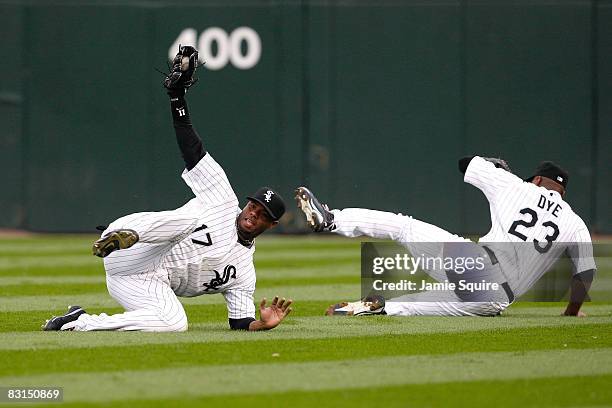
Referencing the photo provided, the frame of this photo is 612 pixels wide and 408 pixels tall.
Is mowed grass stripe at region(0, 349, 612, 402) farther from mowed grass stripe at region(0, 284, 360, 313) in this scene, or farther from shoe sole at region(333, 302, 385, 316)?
mowed grass stripe at region(0, 284, 360, 313)

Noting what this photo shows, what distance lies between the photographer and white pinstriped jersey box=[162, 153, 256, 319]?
8367mm

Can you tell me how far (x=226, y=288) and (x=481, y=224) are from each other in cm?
1195

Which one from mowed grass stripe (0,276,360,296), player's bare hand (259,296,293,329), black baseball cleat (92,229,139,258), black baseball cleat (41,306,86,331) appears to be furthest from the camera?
mowed grass stripe (0,276,360,296)

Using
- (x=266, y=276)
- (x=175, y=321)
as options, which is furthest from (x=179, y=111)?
(x=266, y=276)

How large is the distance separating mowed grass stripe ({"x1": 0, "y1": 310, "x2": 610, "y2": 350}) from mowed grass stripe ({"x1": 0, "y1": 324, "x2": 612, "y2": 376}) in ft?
0.53

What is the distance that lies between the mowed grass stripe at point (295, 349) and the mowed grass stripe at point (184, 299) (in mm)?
2761

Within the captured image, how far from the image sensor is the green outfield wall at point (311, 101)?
65.0 ft

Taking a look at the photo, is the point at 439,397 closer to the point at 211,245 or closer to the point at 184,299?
the point at 211,245

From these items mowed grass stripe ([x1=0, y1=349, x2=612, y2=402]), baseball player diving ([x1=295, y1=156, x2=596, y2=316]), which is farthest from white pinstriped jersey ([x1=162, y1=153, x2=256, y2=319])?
mowed grass stripe ([x1=0, y1=349, x2=612, y2=402])

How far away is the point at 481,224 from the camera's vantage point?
19984 mm

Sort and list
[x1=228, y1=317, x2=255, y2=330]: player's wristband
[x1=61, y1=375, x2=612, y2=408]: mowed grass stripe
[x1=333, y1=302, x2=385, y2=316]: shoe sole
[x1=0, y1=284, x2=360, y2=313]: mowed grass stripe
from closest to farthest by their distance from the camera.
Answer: [x1=61, y1=375, x2=612, y2=408]: mowed grass stripe
[x1=228, y1=317, x2=255, y2=330]: player's wristband
[x1=333, y1=302, x2=385, y2=316]: shoe sole
[x1=0, y1=284, x2=360, y2=313]: mowed grass stripe

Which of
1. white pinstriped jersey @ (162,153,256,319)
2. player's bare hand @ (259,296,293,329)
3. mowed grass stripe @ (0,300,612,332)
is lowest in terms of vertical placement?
mowed grass stripe @ (0,300,612,332)

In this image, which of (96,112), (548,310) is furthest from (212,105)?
(548,310)

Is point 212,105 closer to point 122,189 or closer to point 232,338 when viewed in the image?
point 122,189
